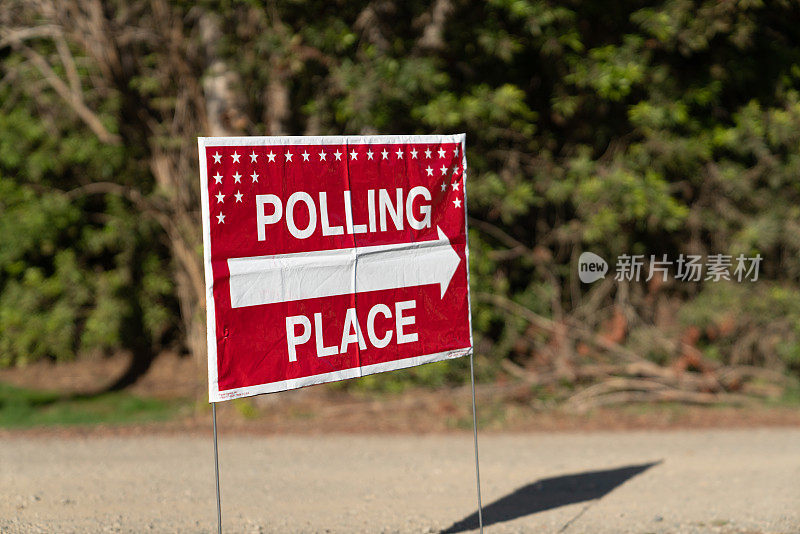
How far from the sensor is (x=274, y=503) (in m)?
7.55

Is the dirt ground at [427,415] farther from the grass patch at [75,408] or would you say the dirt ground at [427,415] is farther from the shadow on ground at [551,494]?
the shadow on ground at [551,494]

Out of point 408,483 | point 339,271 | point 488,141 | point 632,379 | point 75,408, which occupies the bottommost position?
point 75,408

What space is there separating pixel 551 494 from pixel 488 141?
6148 millimetres

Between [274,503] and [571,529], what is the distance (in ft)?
8.73

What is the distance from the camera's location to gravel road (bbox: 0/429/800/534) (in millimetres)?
6902

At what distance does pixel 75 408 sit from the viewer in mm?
13742

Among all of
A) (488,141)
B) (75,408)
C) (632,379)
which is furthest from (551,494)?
(75,408)

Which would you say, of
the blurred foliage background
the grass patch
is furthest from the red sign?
the grass patch

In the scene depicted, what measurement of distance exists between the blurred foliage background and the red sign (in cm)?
539

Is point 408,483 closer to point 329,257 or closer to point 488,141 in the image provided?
point 329,257

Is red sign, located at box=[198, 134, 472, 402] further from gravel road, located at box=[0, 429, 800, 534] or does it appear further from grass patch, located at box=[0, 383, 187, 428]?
grass patch, located at box=[0, 383, 187, 428]

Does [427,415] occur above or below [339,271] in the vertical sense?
below

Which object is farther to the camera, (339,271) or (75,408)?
(75,408)

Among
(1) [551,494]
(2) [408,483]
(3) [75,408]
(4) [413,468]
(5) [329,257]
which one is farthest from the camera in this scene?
(3) [75,408]
